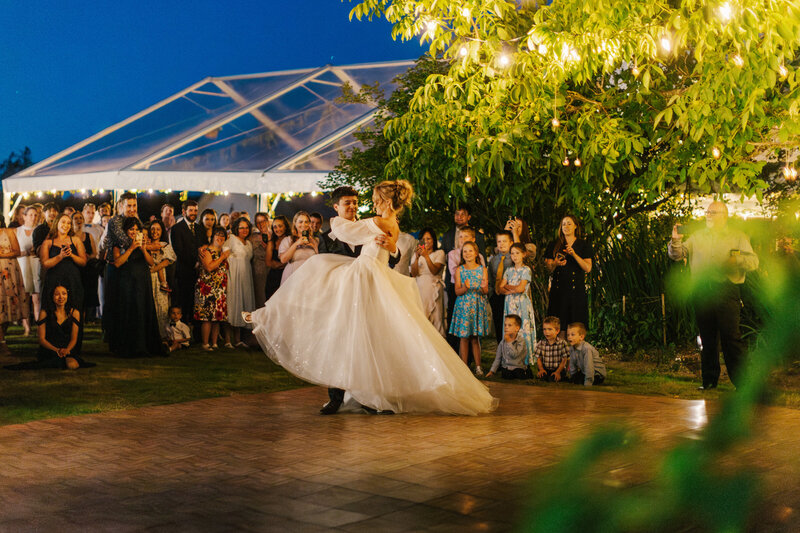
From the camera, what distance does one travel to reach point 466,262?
10297 millimetres

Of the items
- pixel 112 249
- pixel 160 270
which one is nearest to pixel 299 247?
pixel 160 270

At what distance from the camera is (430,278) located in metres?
10.7

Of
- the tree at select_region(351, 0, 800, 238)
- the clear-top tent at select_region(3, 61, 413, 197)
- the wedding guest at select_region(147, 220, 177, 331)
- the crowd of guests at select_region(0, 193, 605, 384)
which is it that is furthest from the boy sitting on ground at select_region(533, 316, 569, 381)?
the clear-top tent at select_region(3, 61, 413, 197)

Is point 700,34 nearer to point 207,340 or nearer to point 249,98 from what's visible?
point 207,340

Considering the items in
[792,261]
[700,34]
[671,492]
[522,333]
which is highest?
[700,34]

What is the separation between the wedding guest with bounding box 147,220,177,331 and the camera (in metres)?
11.9

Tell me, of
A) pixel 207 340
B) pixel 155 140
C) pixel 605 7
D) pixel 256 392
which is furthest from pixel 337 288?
pixel 155 140

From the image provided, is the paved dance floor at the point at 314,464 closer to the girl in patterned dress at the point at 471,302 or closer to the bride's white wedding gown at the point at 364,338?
the bride's white wedding gown at the point at 364,338

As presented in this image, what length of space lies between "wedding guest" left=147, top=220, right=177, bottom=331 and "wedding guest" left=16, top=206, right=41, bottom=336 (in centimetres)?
188

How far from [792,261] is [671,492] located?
694 cm

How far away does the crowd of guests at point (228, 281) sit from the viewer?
10.0m

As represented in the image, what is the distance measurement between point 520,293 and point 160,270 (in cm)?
489

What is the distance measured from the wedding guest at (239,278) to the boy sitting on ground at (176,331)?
620mm

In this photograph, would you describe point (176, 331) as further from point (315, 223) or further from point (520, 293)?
point (520, 293)
